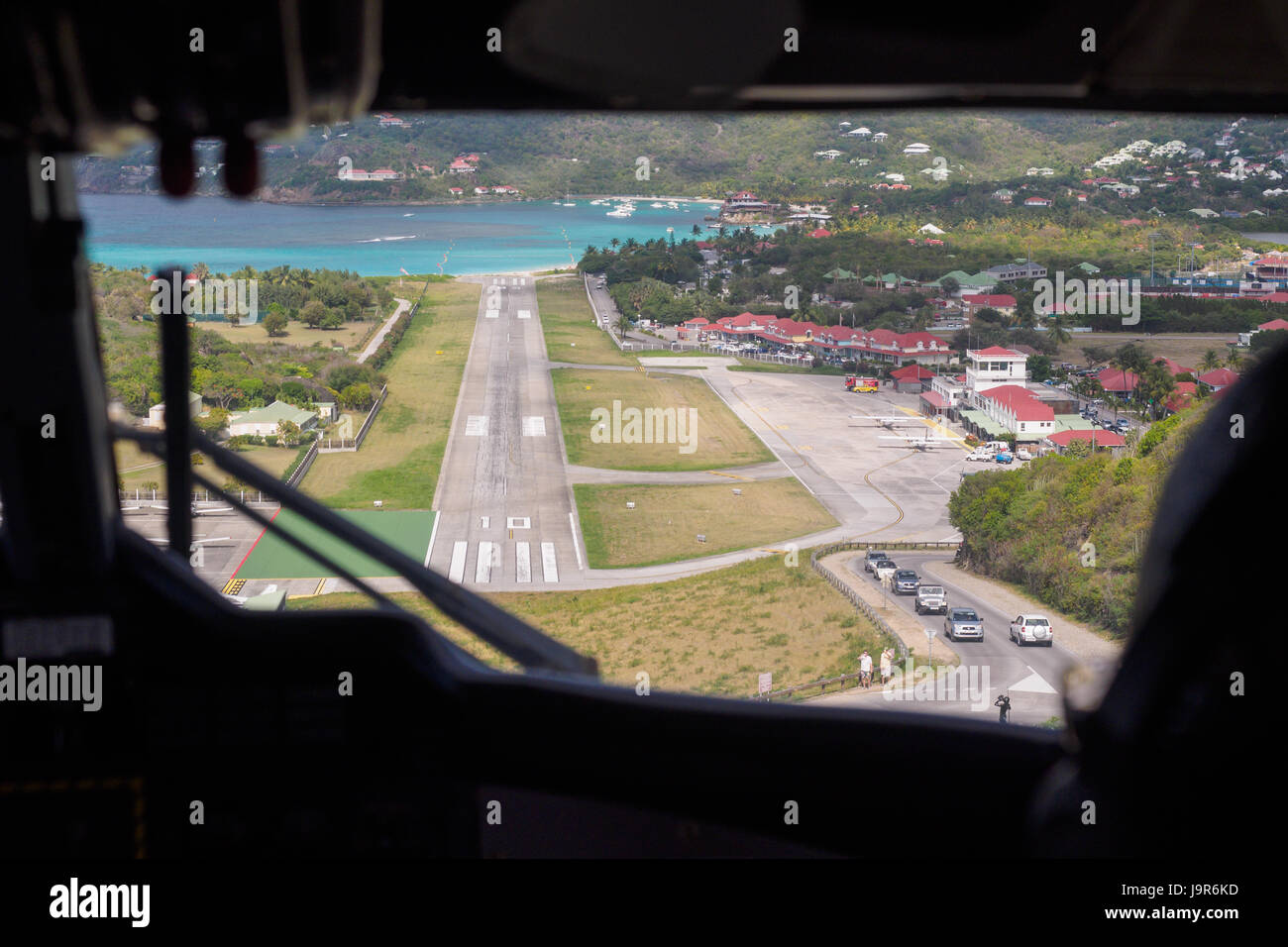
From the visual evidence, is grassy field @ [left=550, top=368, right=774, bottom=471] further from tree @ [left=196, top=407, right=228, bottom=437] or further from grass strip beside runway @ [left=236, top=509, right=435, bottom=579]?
grass strip beside runway @ [left=236, top=509, right=435, bottom=579]

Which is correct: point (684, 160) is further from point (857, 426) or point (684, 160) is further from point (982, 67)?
point (982, 67)

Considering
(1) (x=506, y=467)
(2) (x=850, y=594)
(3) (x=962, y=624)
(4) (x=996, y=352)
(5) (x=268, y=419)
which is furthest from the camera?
(1) (x=506, y=467)

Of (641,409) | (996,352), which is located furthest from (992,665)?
(641,409)

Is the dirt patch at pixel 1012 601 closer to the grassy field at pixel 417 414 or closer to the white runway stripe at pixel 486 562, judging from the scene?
the white runway stripe at pixel 486 562

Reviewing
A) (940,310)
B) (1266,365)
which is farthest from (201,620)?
(940,310)

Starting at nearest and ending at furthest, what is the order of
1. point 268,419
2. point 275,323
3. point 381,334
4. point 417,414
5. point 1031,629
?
point 268,419
point 275,323
point 1031,629
point 381,334
point 417,414

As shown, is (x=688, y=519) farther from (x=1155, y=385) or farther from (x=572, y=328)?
(x=1155, y=385)
